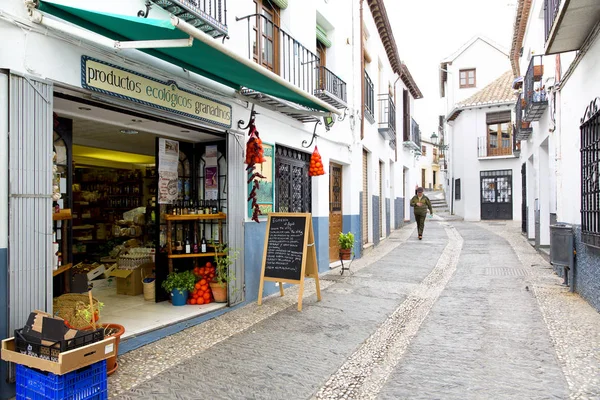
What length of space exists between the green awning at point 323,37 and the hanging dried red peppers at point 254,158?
417 centimetres

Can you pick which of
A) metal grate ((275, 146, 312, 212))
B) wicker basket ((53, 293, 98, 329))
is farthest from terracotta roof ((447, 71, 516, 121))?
wicker basket ((53, 293, 98, 329))

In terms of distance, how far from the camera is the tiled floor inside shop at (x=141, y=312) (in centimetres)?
520

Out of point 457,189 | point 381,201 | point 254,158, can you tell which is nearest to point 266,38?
point 254,158

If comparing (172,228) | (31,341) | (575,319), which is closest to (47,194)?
(31,341)

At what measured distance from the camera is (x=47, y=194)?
3672 mm

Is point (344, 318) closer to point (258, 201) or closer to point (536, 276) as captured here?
point (258, 201)

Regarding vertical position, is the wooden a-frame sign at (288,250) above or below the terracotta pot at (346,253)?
above

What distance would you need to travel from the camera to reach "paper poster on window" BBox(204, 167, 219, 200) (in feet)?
21.3

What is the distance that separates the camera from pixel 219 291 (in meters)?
6.16

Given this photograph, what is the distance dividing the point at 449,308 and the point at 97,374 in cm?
474

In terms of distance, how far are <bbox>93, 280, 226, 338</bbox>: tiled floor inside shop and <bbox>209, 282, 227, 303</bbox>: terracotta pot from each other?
85mm

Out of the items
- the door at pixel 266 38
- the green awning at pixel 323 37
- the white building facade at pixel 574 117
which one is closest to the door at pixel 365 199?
the green awning at pixel 323 37

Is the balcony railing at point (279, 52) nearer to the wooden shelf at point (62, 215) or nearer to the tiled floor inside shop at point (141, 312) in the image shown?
the wooden shelf at point (62, 215)

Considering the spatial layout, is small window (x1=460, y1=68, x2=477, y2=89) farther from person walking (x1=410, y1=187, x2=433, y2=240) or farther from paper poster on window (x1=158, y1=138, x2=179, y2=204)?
paper poster on window (x1=158, y1=138, x2=179, y2=204)
